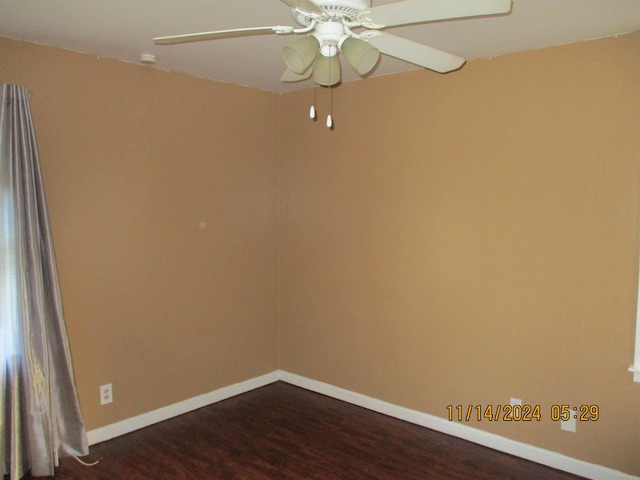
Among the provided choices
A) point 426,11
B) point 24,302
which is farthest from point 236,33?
point 24,302

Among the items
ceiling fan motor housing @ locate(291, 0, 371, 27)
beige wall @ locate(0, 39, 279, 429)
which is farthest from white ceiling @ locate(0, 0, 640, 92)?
ceiling fan motor housing @ locate(291, 0, 371, 27)

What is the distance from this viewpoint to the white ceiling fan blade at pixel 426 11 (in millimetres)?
1331

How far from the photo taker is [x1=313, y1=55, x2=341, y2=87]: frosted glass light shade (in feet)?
5.89

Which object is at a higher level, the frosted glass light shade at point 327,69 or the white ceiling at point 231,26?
the white ceiling at point 231,26

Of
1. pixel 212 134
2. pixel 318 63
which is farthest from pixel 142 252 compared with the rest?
pixel 318 63

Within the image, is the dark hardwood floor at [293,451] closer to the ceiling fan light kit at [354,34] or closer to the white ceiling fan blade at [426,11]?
the ceiling fan light kit at [354,34]

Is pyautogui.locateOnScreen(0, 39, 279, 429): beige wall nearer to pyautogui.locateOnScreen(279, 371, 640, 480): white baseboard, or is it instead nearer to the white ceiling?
the white ceiling

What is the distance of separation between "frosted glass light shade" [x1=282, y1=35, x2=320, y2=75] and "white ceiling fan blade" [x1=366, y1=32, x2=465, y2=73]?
0.74 ft

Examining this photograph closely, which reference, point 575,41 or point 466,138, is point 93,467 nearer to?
point 466,138

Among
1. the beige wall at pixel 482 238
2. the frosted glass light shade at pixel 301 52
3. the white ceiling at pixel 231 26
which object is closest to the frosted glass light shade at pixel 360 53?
the frosted glass light shade at pixel 301 52

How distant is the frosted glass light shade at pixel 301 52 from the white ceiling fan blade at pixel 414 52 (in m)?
0.23

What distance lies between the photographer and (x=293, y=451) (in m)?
3.06

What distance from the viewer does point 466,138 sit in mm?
3129
